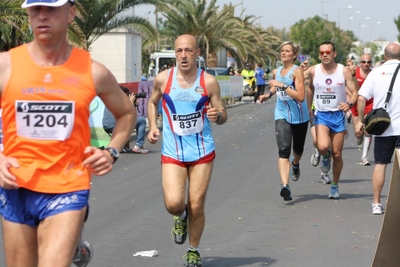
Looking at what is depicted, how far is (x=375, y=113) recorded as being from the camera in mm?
9672

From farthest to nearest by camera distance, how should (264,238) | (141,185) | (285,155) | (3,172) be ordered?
1. (141,185)
2. (285,155)
3. (264,238)
4. (3,172)

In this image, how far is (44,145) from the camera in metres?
4.42

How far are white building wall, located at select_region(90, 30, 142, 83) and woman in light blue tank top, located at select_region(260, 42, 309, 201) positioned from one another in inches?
910

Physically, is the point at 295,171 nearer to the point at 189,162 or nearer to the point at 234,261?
the point at 234,261

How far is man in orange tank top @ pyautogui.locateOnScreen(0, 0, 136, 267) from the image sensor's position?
4395 mm

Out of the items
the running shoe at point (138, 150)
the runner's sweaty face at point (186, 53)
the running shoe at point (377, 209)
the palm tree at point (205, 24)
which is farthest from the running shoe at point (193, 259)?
the palm tree at point (205, 24)

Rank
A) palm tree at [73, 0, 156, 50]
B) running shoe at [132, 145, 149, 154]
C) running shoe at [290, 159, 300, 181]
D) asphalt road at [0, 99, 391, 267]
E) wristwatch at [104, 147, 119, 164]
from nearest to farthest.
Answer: wristwatch at [104, 147, 119, 164] → asphalt road at [0, 99, 391, 267] → running shoe at [290, 159, 300, 181] → running shoe at [132, 145, 149, 154] → palm tree at [73, 0, 156, 50]

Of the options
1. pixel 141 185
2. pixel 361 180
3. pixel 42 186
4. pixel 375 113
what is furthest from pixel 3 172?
pixel 361 180

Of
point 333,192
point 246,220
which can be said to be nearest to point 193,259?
point 246,220

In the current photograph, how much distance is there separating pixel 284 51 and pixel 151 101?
11.7ft

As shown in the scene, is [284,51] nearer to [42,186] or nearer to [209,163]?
[209,163]

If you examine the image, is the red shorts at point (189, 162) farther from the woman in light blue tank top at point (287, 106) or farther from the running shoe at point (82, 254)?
the woman in light blue tank top at point (287, 106)

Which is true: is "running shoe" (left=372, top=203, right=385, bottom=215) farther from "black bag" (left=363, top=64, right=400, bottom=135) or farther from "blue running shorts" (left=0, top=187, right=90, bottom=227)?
"blue running shorts" (left=0, top=187, right=90, bottom=227)

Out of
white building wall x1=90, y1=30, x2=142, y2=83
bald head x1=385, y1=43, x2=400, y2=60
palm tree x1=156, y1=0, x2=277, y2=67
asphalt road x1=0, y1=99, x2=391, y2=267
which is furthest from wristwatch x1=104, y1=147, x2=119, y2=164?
palm tree x1=156, y1=0, x2=277, y2=67
